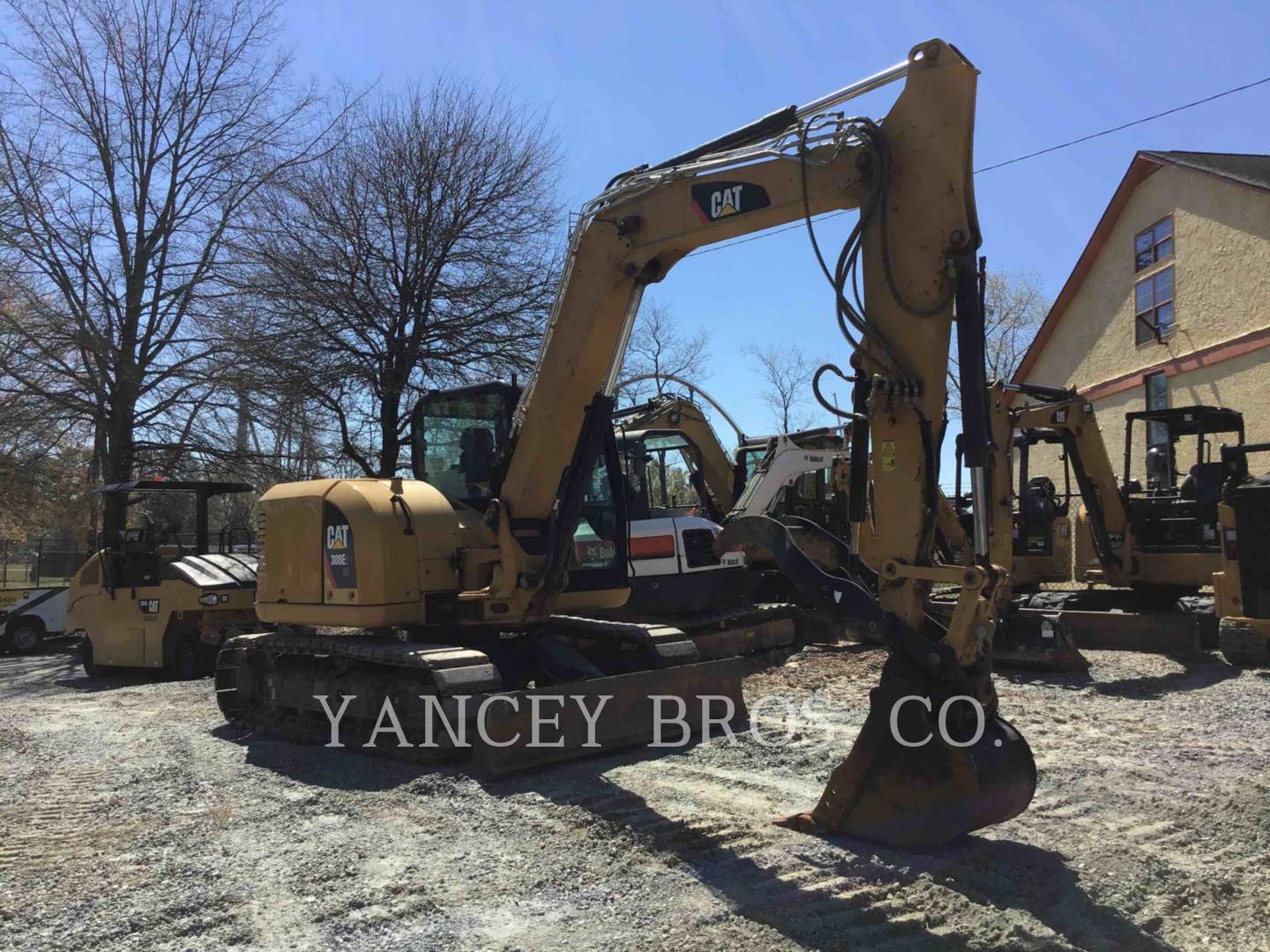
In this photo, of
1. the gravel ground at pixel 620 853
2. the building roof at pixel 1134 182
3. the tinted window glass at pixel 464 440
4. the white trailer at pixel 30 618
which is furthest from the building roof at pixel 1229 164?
the white trailer at pixel 30 618

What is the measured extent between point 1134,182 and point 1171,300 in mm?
3157

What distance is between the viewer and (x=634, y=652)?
805 cm

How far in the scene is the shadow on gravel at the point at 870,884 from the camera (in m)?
3.99

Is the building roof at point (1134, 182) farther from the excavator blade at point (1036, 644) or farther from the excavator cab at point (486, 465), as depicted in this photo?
the excavator cab at point (486, 465)

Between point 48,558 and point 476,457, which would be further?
point 48,558

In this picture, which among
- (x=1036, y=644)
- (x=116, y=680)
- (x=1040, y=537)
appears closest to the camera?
(x=1036, y=644)

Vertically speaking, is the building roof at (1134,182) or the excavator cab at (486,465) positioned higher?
the building roof at (1134,182)

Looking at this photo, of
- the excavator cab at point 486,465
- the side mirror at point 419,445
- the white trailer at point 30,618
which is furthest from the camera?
the white trailer at point 30,618

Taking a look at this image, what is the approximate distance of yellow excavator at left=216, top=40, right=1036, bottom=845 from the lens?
16.0 feet

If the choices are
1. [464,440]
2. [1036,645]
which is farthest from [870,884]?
[1036,645]

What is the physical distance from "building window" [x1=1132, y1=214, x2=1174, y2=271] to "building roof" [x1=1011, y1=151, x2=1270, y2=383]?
3.28ft

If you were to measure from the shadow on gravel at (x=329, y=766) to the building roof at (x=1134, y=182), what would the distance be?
18.1 m

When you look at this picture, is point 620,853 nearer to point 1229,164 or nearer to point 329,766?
point 329,766

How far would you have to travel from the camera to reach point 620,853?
5.00m
